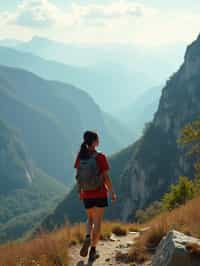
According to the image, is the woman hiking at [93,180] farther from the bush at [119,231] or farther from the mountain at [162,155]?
the mountain at [162,155]

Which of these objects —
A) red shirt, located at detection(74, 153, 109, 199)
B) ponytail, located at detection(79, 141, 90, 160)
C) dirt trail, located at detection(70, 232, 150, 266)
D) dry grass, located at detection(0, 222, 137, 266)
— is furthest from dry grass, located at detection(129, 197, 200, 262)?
ponytail, located at detection(79, 141, 90, 160)

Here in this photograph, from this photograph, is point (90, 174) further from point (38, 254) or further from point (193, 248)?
point (193, 248)

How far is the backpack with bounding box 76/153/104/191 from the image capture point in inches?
371

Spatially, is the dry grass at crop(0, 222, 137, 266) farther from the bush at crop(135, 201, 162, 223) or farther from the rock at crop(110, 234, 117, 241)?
the bush at crop(135, 201, 162, 223)

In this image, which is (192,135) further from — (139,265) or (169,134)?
(169,134)

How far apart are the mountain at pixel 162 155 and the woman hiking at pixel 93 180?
107 metres

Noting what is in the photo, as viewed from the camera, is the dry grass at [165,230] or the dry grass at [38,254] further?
the dry grass at [165,230]

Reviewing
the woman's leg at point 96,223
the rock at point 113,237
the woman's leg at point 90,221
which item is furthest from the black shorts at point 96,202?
the rock at point 113,237

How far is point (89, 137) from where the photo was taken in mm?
9617

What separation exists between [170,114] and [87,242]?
458ft

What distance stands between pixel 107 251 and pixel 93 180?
2.56m

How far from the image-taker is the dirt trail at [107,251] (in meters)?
9.72

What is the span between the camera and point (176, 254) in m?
7.48

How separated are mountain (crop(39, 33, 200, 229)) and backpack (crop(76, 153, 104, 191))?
107m
